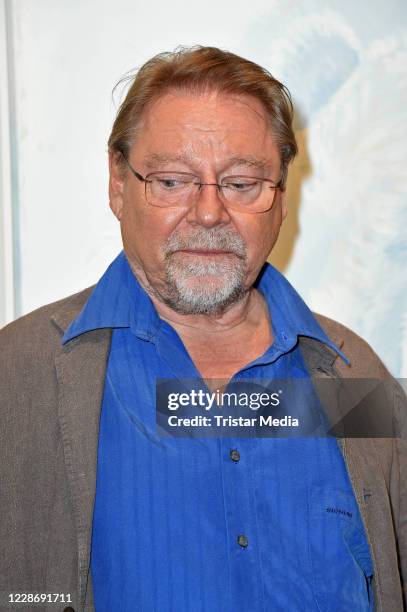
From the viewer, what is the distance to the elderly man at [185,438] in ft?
3.80

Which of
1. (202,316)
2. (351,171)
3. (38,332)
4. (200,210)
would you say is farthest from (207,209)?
(351,171)

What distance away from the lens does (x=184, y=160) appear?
1243mm

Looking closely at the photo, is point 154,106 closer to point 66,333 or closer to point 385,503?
point 66,333

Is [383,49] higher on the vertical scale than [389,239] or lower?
higher

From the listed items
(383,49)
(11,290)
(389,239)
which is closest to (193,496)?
(11,290)

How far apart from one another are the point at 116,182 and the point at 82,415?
0.42m

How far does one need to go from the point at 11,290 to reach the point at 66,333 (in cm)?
50

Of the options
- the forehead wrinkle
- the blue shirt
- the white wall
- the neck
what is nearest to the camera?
the blue shirt

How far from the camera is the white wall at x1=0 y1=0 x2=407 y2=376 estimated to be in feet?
5.55

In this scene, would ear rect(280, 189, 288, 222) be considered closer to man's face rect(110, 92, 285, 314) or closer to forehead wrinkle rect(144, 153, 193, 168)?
man's face rect(110, 92, 285, 314)

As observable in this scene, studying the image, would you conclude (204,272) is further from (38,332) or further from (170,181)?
(38,332)

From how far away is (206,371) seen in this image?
1.33 meters

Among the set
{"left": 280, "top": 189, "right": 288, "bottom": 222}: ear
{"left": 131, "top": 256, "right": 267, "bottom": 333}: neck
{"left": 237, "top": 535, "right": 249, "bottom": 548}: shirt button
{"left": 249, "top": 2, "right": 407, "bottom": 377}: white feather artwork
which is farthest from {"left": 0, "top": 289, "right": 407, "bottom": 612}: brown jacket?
{"left": 249, "top": 2, "right": 407, "bottom": 377}: white feather artwork

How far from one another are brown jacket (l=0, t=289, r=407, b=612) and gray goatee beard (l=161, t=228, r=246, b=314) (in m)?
0.14
